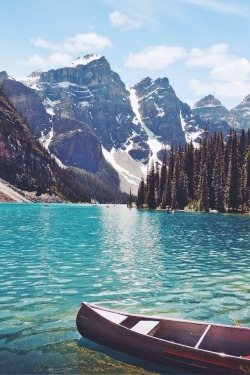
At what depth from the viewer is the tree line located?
127312mm

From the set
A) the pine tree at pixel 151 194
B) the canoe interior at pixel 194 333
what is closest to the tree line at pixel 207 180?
the pine tree at pixel 151 194

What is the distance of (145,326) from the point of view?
43.1 ft

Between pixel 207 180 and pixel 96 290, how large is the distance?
123983 millimetres

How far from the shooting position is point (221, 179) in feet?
436

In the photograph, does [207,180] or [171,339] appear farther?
[207,180]

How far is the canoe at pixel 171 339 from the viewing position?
1091cm

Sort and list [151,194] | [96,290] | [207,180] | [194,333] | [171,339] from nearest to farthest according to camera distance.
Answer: [194,333] < [171,339] < [96,290] < [207,180] < [151,194]

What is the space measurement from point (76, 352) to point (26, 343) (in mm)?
1953

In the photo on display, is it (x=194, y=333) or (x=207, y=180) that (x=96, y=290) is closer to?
(x=194, y=333)

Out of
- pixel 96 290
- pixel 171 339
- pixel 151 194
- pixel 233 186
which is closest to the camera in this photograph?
pixel 171 339

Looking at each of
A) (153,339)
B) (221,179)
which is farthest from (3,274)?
(221,179)

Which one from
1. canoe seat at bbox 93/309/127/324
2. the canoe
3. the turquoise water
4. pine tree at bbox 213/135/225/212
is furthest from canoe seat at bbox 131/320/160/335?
pine tree at bbox 213/135/225/212

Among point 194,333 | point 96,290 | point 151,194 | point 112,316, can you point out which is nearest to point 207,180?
point 151,194

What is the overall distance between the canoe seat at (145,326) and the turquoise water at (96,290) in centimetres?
93
